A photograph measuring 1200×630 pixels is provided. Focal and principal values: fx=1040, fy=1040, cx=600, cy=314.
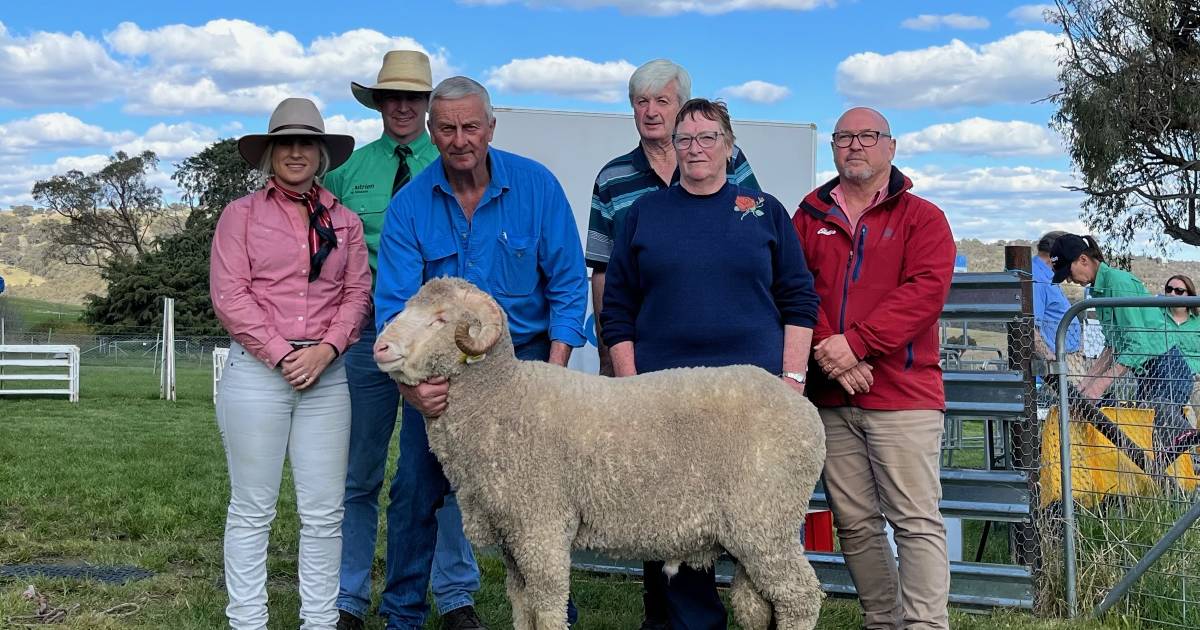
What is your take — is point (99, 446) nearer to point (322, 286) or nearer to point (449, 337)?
point (322, 286)

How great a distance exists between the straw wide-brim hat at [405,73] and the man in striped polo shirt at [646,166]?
3.59 ft

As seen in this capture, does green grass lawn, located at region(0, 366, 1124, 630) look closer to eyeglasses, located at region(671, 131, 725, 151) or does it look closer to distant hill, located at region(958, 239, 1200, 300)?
eyeglasses, located at region(671, 131, 725, 151)

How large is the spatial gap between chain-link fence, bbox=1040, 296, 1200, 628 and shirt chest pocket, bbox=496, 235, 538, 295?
319cm

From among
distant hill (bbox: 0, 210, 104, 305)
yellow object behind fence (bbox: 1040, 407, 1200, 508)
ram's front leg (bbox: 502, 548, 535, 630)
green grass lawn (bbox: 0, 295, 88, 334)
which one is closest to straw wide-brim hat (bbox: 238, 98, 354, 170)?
ram's front leg (bbox: 502, 548, 535, 630)

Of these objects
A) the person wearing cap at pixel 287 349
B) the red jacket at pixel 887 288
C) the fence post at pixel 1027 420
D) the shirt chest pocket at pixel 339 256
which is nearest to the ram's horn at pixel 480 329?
the person wearing cap at pixel 287 349

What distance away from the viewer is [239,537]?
176 inches

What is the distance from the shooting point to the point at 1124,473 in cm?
616

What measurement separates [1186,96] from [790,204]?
24.0 metres

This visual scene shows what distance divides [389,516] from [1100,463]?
422 cm

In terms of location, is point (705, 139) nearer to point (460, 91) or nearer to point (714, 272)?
point (714, 272)

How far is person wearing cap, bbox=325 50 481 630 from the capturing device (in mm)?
5094

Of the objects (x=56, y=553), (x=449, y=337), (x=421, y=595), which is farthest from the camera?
(x=56, y=553)

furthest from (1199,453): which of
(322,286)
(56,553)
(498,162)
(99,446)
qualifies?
(99,446)

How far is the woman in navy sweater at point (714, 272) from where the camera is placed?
13.7ft
